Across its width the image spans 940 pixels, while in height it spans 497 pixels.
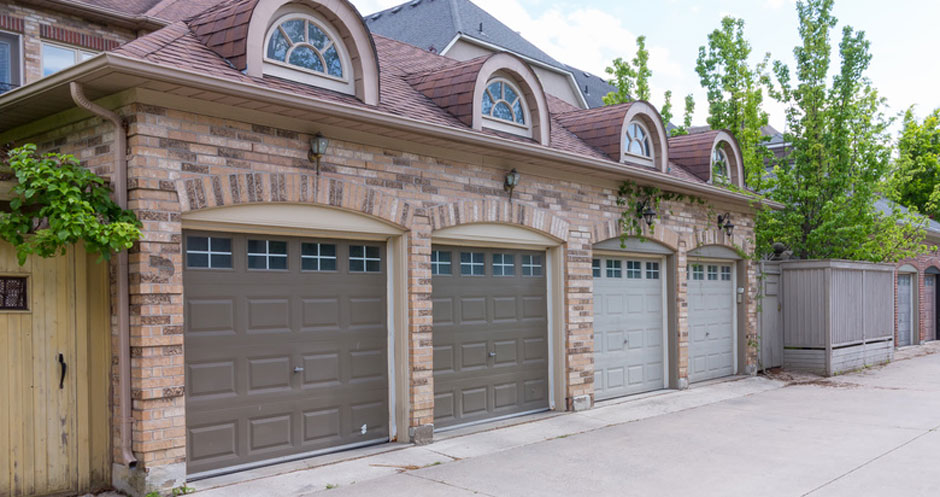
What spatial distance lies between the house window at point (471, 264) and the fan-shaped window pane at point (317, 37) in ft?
9.48

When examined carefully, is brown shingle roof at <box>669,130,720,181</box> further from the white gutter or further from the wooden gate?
the wooden gate

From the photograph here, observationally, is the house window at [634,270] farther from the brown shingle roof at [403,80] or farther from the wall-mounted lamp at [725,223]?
the wall-mounted lamp at [725,223]

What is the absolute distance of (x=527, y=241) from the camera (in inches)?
392

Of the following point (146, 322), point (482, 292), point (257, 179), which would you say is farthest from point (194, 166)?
point (482, 292)

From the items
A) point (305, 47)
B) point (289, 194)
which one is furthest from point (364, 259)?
point (305, 47)

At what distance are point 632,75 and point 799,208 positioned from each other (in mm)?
4577

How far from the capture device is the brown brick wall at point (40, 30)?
32.9 ft

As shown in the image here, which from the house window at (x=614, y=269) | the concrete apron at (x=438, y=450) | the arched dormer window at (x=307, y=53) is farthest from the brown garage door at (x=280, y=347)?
the house window at (x=614, y=269)

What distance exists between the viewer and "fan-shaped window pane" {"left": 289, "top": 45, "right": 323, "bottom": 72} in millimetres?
7669

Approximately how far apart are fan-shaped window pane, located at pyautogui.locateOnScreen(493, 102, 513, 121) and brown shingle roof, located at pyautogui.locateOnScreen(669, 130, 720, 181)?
5.28 meters

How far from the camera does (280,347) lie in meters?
7.32

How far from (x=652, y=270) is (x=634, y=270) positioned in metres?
0.51

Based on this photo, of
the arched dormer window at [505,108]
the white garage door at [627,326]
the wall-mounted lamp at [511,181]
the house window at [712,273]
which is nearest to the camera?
the wall-mounted lamp at [511,181]

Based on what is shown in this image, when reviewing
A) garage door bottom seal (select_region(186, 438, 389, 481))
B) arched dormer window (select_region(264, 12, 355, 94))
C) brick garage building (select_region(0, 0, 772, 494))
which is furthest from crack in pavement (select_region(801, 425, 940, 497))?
arched dormer window (select_region(264, 12, 355, 94))
